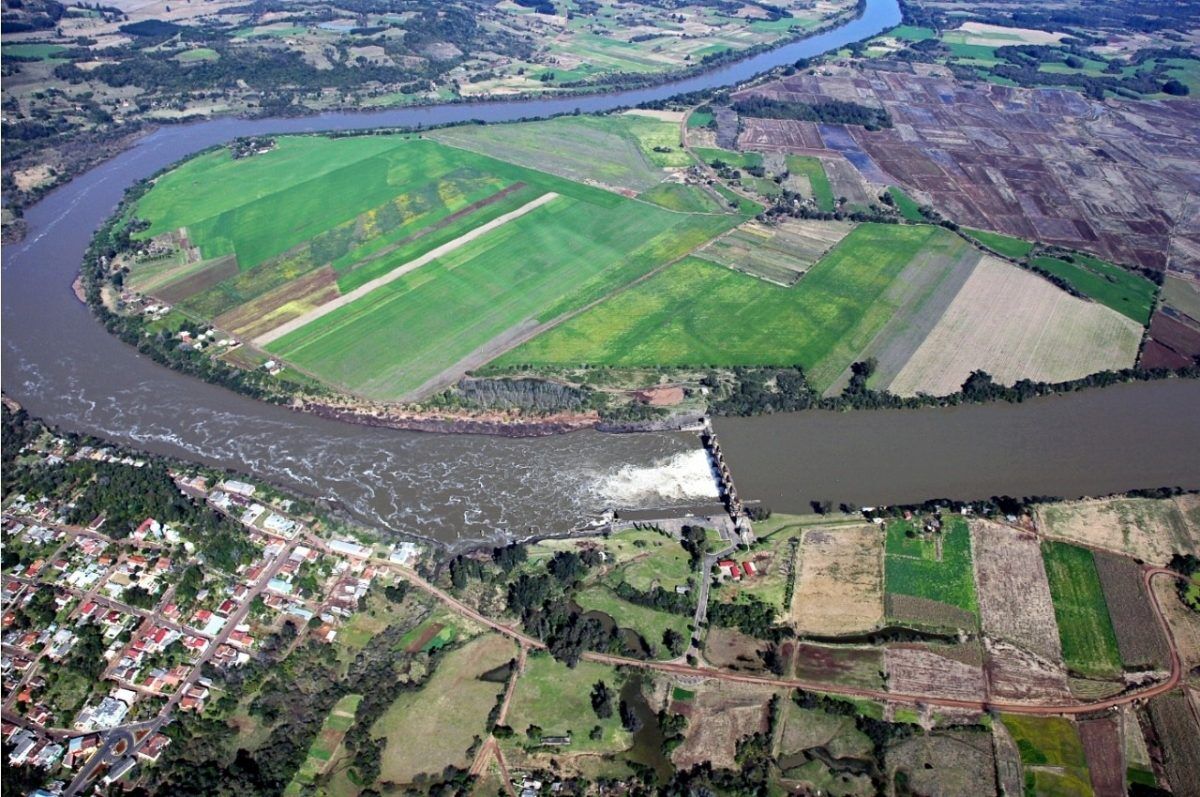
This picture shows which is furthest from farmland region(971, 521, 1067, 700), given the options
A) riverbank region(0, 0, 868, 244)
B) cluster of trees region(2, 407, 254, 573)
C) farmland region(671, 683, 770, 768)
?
riverbank region(0, 0, 868, 244)

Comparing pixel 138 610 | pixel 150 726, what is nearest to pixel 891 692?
A: pixel 150 726

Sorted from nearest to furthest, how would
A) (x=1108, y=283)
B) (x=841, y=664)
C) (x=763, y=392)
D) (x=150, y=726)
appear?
(x=150, y=726) < (x=841, y=664) < (x=763, y=392) < (x=1108, y=283)

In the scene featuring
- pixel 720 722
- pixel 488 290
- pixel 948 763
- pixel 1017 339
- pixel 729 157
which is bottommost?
pixel 948 763

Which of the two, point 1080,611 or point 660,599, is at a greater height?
point 660,599

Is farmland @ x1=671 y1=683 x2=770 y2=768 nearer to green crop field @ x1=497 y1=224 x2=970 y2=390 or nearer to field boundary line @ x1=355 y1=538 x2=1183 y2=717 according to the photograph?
field boundary line @ x1=355 y1=538 x2=1183 y2=717

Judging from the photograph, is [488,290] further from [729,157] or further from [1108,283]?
[1108,283]

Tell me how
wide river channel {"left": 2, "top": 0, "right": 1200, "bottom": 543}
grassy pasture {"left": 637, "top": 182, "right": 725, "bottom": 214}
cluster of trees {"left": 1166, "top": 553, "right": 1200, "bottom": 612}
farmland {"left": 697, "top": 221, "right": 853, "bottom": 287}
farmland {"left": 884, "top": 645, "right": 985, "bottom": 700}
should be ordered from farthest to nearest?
grassy pasture {"left": 637, "top": 182, "right": 725, "bottom": 214}
farmland {"left": 697, "top": 221, "right": 853, "bottom": 287}
wide river channel {"left": 2, "top": 0, "right": 1200, "bottom": 543}
cluster of trees {"left": 1166, "top": 553, "right": 1200, "bottom": 612}
farmland {"left": 884, "top": 645, "right": 985, "bottom": 700}

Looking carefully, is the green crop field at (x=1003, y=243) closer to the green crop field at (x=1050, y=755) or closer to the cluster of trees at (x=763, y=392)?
the cluster of trees at (x=763, y=392)
